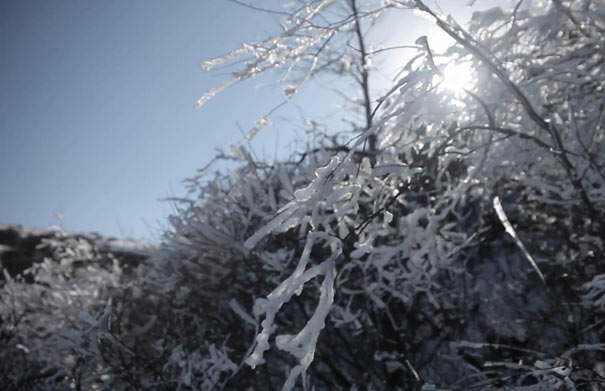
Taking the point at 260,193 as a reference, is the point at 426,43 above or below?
below

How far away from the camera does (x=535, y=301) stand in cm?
323

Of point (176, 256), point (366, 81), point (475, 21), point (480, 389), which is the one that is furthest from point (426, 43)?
point (366, 81)

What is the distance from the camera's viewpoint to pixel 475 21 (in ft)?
6.39

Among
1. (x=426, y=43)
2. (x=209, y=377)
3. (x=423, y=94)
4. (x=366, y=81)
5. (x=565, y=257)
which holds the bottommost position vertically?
(x=565, y=257)

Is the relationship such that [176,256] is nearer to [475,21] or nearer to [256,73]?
[256,73]

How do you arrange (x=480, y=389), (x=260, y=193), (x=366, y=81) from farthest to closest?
(x=366, y=81), (x=260, y=193), (x=480, y=389)

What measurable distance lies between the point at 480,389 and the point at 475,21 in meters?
1.79

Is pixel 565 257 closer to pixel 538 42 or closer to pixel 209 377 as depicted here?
pixel 538 42

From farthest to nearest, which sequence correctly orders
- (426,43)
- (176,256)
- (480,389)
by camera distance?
1. (176,256)
2. (480,389)
3. (426,43)

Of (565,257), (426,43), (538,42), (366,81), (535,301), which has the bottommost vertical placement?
(535,301)

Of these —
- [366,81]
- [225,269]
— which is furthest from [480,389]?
[366,81]

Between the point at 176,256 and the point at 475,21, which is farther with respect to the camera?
the point at 176,256

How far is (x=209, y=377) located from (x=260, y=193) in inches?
52.4

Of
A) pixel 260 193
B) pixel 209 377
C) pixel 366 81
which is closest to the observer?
pixel 209 377
